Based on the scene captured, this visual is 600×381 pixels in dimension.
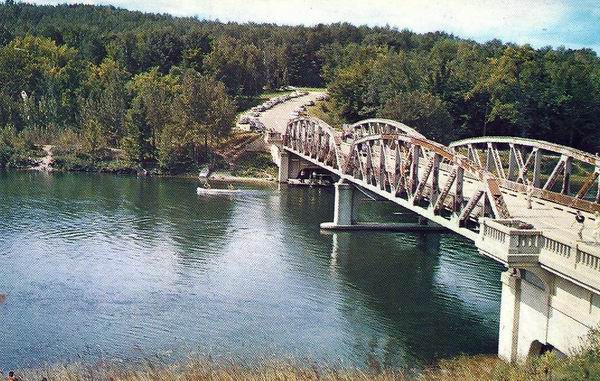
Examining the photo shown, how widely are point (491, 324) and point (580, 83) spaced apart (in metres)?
78.8

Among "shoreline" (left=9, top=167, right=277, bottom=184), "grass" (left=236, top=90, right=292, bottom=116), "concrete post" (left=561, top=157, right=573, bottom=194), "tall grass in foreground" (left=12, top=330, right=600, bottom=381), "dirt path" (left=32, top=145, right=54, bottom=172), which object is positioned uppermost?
"grass" (left=236, top=90, right=292, bottom=116)

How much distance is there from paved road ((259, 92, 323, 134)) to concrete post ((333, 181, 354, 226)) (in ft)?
156

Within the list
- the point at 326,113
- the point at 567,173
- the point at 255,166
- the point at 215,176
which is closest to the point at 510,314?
the point at 567,173

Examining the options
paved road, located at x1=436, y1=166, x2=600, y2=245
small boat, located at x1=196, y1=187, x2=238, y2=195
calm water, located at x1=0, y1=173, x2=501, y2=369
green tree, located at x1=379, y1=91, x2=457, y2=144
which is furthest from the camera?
green tree, located at x1=379, y1=91, x2=457, y2=144

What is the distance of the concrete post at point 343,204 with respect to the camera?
204 feet

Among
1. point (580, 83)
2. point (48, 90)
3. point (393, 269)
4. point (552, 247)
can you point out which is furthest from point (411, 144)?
point (48, 90)

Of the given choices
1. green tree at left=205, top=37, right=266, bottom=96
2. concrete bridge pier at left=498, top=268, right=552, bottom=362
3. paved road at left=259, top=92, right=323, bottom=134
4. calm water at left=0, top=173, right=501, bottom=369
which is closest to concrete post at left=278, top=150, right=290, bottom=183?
paved road at left=259, top=92, right=323, bottom=134

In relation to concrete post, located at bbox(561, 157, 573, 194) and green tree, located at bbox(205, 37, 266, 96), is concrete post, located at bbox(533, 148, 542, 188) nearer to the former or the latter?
concrete post, located at bbox(561, 157, 573, 194)

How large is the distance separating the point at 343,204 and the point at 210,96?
4184 cm

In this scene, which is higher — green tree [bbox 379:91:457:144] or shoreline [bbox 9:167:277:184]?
green tree [bbox 379:91:457:144]

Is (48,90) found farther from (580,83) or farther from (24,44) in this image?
(580,83)

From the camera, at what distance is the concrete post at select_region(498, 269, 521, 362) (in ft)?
102

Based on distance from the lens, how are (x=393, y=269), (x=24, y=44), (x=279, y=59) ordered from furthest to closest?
(x=279, y=59)
(x=24, y=44)
(x=393, y=269)

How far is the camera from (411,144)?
151 feet
